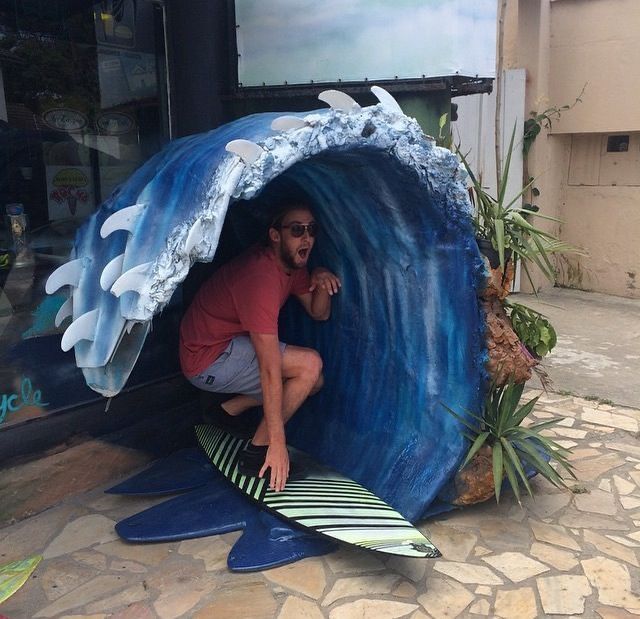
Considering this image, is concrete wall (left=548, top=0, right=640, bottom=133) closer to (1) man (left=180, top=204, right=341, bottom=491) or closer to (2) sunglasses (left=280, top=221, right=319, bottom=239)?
(1) man (left=180, top=204, right=341, bottom=491)

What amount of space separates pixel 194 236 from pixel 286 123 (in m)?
0.58

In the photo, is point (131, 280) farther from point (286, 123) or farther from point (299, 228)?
point (299, 228)

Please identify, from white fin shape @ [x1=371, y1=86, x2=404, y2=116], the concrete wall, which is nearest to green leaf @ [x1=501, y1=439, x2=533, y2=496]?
white fin shape @ [x1=371, y1=86, x2=404, y2=116]

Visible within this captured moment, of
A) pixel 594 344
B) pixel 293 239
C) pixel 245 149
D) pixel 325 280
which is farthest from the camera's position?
pixel 594 344

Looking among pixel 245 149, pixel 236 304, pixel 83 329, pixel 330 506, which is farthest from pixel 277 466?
pixel 245 149

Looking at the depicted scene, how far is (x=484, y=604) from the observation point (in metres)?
2.83

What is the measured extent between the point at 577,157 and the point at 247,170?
7.76m

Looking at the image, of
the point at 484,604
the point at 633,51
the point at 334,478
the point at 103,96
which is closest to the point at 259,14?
the point at 103,96

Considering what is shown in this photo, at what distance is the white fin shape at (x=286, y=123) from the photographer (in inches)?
99.7

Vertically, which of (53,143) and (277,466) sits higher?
(53,143)

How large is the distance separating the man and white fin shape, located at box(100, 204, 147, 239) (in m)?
0.90

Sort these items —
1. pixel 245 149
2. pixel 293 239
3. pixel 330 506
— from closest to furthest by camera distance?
pixel 245 149
pixel 330 506
pixel 293 239

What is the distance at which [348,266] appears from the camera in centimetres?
376

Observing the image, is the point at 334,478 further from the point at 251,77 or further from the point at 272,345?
the point at 251,77
